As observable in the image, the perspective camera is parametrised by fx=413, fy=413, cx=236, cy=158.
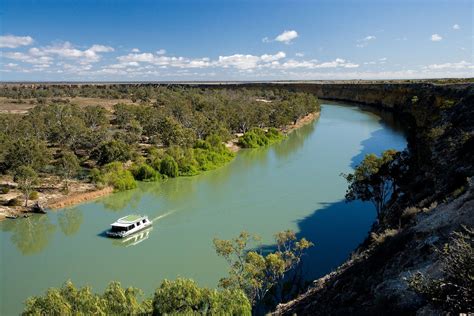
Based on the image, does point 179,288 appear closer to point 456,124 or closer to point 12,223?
point 12,223

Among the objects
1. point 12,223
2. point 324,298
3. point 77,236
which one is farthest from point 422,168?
point 12,223

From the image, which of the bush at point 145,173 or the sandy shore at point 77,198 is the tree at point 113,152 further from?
the sandy shore at point 77,198

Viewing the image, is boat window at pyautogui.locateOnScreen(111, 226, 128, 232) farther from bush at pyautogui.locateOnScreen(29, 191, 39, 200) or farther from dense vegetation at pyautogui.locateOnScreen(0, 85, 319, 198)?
dense vegetation at pyautogui.locateOnScreen(0, 85, 319, 198)

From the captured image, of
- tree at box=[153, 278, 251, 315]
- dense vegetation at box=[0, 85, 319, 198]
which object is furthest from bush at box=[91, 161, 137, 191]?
tree at box=[153, 278, 251, 315]

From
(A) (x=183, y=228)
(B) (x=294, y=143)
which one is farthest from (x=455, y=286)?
(B) (x=294, y=143)

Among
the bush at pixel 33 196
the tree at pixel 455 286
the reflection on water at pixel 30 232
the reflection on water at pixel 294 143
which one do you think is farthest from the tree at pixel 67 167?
the tree at pixel 455 286

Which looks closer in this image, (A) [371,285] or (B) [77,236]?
(A) [371,285]
